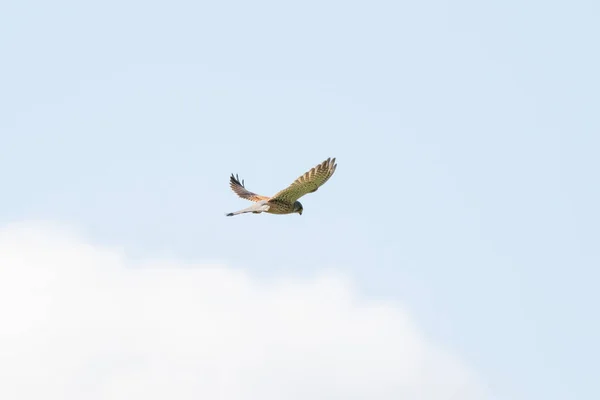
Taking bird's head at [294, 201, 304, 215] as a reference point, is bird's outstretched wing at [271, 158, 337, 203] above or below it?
below

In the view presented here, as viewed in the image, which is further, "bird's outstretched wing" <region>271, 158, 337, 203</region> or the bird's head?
the bird's head

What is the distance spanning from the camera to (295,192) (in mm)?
42906

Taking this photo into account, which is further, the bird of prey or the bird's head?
the bird's head

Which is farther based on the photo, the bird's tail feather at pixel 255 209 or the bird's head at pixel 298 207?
the bird's head at pixel 298 207

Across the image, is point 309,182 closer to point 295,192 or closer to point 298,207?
point 295,192

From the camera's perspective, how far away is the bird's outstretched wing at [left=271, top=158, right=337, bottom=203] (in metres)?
41.0

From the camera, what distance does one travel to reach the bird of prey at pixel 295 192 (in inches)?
1617

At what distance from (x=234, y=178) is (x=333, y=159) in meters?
11.4

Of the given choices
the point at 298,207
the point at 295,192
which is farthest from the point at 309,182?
the point at 298,207

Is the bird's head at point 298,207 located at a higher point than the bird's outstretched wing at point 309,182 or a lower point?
higher

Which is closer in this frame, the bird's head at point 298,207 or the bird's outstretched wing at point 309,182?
the bird's outstretched wing at point 309,182

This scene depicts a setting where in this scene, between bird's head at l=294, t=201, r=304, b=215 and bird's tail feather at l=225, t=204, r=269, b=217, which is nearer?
bird's tail feather at l=225, t=204, r=269, b=217

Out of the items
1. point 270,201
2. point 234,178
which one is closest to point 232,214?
point 270,201

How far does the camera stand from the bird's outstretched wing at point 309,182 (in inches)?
1613
